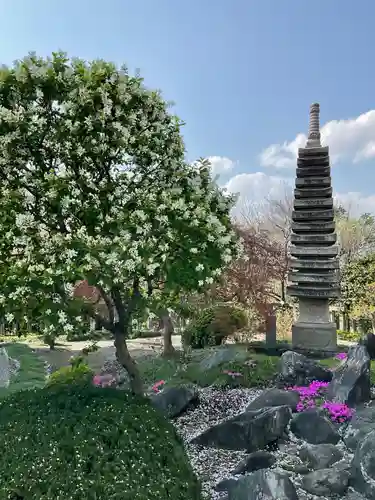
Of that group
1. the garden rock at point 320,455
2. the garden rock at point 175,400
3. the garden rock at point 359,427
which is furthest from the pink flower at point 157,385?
the garden rock at point 320,455

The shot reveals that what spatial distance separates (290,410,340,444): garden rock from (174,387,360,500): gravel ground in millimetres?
166

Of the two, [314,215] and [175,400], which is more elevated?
[314,215]

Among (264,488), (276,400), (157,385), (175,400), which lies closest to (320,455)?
(264,488)

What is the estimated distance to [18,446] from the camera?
4.85m

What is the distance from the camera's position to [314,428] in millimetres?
8164

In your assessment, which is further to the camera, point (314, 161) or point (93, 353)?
point (93, 353)

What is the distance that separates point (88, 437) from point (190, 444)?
4.01 meters

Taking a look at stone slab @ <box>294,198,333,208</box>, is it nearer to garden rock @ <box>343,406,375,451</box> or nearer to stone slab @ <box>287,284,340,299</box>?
stone slab @ <box>287,284,340,299</box>

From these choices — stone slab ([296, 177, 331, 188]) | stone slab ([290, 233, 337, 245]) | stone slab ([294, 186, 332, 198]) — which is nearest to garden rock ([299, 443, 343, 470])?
stone slab ([290, 233, 337, 245])

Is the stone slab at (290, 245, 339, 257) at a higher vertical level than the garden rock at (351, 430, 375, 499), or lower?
higher

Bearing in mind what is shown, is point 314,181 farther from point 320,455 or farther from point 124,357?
point 124,357

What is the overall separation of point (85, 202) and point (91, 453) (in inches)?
111

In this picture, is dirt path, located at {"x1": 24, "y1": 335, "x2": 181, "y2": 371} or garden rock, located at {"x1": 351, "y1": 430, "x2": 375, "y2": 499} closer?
garden rock, located at {"x1": 351, "y1": 430, "x2": 375, "y2": 499}

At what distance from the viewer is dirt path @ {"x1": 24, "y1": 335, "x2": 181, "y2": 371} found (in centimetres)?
1862
